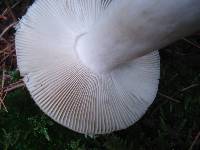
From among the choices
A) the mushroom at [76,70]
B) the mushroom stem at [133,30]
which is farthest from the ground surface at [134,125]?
the mushroom stem at [133,30]

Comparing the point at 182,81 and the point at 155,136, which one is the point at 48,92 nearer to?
the point at 155,136

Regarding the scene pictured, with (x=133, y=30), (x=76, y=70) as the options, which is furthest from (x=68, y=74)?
(x=133, y=30)

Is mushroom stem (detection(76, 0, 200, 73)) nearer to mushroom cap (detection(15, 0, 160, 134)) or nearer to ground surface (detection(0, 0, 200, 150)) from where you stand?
mushroom cap (detection(15, 0, 160, 134))

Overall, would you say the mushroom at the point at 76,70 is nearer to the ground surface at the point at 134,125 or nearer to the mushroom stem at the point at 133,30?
the mushroom stem at the point at 133,30

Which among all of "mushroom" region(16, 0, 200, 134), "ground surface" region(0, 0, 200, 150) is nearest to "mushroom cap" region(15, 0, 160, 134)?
"mushroom" region(16, 0, 200, 134)

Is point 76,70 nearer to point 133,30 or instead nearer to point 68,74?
point 68,74
